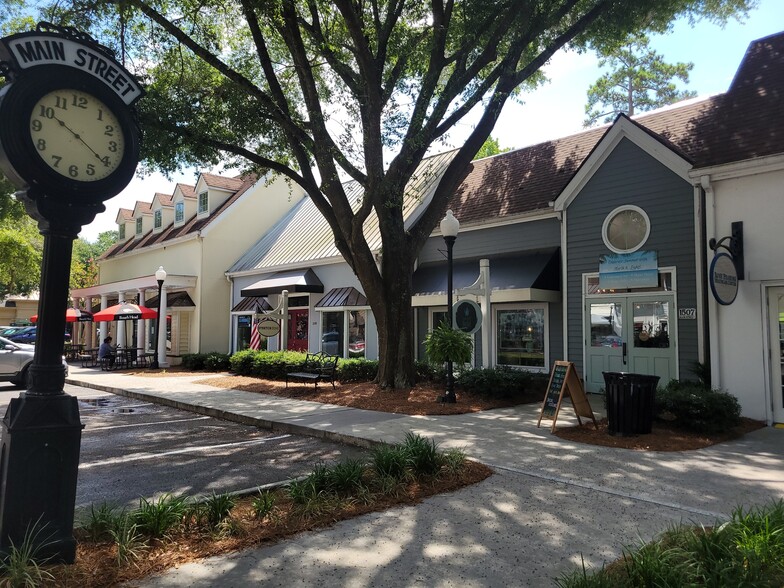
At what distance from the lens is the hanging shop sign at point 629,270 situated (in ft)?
38.8

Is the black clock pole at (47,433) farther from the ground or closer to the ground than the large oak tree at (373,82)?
closer to the ground

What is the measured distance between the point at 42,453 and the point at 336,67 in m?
11.0

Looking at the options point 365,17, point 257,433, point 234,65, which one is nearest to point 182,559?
point 257,433

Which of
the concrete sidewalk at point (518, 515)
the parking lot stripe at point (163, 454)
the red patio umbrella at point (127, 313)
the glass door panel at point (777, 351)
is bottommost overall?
the parking lot stripe at point (163, 454)

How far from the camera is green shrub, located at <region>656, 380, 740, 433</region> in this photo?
8.50m

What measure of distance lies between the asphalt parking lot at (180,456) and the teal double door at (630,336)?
23.2 ft

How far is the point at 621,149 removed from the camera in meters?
12.6

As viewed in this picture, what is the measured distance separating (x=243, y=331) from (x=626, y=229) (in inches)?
669

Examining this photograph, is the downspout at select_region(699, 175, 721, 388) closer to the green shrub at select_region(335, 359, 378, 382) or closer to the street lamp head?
the street lamp head

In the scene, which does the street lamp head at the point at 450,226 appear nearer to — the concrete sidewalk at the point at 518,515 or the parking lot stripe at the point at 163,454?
the concrete sidewalk at the point at 518,515

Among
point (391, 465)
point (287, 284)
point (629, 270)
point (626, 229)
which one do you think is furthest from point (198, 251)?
point (391, 465)

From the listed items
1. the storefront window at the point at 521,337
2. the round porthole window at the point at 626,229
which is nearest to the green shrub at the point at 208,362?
the storefront window at the point at 521,337

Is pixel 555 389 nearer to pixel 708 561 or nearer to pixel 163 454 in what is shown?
pixel 708 561

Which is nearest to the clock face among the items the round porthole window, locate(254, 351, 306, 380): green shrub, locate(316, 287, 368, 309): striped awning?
the round porthole window
